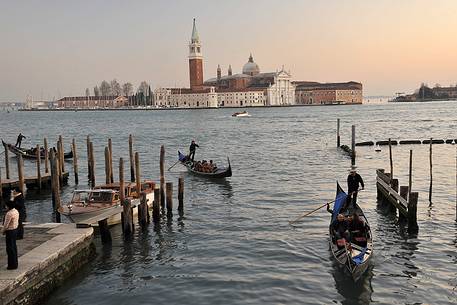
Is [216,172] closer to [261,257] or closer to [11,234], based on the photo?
[261,257]

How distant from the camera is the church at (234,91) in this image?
173 m

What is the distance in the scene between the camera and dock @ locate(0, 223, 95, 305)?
8805mm

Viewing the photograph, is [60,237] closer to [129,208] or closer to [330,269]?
[129,208]

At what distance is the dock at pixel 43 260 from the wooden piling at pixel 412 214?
7.62 metres

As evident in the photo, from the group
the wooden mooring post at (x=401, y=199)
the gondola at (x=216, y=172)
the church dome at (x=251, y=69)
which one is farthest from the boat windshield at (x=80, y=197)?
the church dome at (x=251, y=69)

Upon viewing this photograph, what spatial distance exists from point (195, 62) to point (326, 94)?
1974 inches

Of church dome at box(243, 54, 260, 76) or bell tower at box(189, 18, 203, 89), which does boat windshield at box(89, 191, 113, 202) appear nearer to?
bell tower at box(189, 18, 203, 89)

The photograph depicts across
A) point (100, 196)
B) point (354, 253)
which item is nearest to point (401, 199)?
point (354, 253)

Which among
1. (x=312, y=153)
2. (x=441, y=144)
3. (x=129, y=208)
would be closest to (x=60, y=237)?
(x=129, y=208)

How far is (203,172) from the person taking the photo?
24500 millimetres

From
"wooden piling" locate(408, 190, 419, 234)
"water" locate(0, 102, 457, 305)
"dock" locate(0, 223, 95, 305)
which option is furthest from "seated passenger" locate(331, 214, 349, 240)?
"dock" locate(0, 223, 95, 305)

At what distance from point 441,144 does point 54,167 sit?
31.0 meters

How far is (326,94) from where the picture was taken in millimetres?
190750

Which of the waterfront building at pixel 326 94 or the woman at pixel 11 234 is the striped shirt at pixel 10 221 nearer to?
the woman at pixel 11 234
